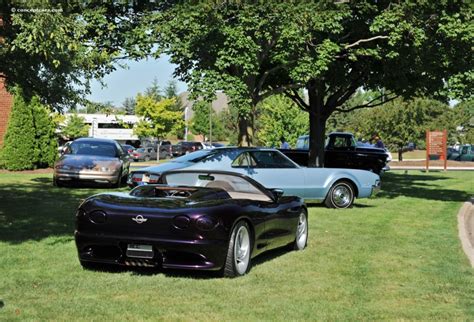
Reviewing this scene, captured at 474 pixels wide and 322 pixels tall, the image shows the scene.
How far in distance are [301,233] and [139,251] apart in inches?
116

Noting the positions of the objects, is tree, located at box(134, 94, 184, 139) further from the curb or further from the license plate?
the license plate

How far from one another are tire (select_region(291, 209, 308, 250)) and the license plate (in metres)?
2.66

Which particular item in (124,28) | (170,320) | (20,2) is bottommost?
(170,320)

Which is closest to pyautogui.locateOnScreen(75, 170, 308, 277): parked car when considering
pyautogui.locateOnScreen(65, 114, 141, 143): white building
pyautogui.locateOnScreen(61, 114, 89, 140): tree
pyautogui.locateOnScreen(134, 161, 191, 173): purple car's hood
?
pyautogui.locateOnScreen(134, 161, 191, 173): purple car's hood

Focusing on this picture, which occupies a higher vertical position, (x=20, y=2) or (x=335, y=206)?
(x=20, y=2)

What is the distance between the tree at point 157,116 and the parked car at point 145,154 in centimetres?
159

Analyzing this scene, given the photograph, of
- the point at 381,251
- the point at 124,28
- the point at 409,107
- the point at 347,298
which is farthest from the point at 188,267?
the point at 409,107

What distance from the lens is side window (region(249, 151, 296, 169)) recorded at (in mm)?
13219

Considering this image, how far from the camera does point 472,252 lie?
855 cm

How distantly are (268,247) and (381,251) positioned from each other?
194 cm

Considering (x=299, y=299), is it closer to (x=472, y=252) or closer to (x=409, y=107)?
(x=472, y=252)

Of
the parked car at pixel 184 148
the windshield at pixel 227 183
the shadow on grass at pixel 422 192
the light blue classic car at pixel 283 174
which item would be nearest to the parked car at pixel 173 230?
the windshield at pixel 227 183

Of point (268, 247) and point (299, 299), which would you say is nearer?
point (299, 299)

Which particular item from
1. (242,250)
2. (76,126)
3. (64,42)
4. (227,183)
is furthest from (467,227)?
(76,126)
